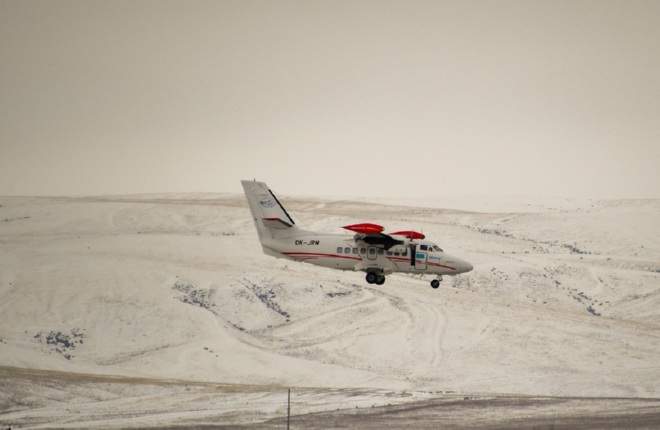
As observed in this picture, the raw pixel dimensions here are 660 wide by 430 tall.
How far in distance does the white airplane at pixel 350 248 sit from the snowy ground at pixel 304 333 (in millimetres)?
13819

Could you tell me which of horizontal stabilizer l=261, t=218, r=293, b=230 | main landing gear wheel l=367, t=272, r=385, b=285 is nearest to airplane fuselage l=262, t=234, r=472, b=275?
main landing gear wheel l=367, t=272, r=385, b=285

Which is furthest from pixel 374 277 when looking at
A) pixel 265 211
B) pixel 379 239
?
pixel 265 211

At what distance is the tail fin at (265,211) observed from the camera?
205 ft

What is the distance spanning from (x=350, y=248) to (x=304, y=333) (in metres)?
41.0

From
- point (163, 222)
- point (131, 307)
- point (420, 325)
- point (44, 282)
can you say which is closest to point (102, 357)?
point (131, 307)

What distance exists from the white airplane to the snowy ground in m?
13.8

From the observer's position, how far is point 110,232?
144125 mm

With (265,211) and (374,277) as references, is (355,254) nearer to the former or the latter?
(374,277)

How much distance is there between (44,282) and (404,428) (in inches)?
2232

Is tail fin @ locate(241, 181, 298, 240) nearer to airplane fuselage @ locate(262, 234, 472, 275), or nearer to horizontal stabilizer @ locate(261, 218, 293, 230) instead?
horizontal stabilizer @ locate(261, 218, 293, 230)

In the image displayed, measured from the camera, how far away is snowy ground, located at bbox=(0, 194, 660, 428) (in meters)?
74.4

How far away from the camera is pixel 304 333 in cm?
10006

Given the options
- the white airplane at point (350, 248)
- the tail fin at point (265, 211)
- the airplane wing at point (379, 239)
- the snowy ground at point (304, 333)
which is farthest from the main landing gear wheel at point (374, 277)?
the snowy ground at point (304, 333)

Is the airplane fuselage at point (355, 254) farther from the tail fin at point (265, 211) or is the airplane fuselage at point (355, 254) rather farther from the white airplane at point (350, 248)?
the tail fin at point (265, 211)
